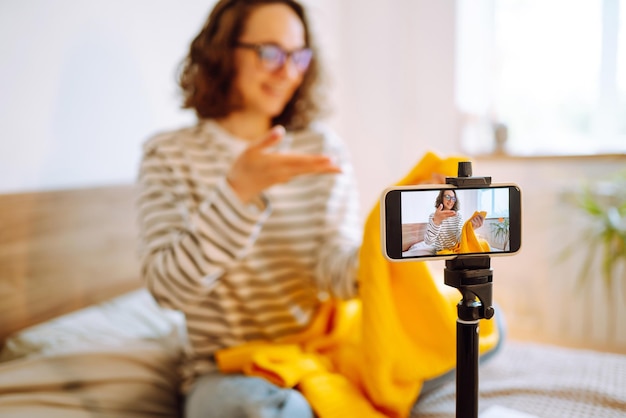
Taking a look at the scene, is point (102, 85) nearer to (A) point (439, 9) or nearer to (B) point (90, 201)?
(B) point (90, 201)

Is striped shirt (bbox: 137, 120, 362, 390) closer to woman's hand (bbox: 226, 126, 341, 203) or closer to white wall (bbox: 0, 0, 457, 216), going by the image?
woman's hand (bbox: 226, 126, 341, 203)

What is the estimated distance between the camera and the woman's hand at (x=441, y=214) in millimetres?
490

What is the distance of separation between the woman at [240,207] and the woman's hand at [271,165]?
2 cm

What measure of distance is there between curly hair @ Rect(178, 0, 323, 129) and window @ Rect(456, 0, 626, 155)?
1.13 meters

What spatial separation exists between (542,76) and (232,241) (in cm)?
168

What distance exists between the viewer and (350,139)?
2.37m

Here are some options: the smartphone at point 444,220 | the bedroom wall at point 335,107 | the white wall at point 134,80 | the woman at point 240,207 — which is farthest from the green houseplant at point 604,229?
the smartphone at point 444,220

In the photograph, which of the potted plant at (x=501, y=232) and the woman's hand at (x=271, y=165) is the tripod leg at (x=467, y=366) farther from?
the woman's hand at (x=271, y=165)

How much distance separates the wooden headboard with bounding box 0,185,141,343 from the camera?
1104 mm

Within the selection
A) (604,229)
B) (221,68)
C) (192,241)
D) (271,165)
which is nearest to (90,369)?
(192,241)

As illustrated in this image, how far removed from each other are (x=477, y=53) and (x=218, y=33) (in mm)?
1426

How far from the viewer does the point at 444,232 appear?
0.49 meters

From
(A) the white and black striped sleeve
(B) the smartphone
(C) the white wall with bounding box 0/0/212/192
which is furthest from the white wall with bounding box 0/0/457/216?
(B) the smartphone

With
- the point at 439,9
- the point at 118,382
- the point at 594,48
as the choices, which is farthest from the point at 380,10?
the point at 118,382
